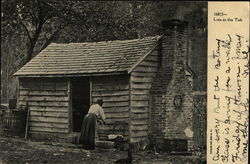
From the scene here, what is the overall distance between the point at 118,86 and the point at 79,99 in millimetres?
940

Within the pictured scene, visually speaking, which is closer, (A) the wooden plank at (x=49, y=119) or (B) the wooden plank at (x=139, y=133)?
(A) the wooden plank at (x=49, y=119)

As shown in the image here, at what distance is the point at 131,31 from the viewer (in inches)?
370

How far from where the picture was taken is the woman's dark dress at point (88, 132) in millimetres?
9273

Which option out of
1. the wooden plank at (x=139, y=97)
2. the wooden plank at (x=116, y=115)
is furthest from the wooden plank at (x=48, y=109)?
the wooden plank at (x=139, y=97)

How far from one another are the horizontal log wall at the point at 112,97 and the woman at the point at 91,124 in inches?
11.2

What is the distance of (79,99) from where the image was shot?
1012 cm

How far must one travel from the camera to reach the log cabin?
9211mm

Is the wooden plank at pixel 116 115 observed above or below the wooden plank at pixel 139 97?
below

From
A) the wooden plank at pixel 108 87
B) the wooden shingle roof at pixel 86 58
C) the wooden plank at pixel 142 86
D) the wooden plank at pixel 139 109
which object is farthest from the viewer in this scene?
the wooden plank at pixel 142 86

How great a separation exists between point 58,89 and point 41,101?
→ 1.95ft

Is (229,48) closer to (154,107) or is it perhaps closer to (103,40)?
(103,40)

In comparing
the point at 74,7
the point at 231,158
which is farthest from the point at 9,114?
the point at 231,158

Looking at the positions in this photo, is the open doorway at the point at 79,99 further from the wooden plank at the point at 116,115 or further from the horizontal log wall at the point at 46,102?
the wooden plank at the point at 116,115

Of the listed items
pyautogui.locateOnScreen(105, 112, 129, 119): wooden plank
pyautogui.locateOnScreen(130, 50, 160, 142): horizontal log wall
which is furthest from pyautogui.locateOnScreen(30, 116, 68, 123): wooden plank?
pyautogui.locateOnScreen(130, 50, 160, 142): horizontal log wall
